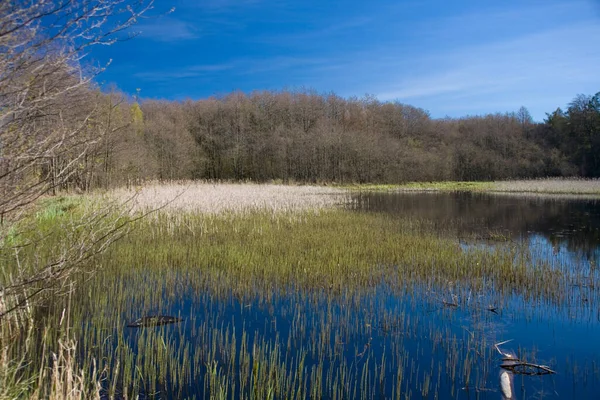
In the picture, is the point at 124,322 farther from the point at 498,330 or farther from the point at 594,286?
the point at 594,286

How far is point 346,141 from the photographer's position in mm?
42344

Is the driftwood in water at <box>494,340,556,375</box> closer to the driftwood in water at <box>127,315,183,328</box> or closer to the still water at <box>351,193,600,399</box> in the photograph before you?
the still water at <box>351,193,600,399</box>


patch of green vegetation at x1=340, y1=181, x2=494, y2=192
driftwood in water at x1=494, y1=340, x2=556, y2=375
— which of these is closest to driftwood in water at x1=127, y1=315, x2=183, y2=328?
driftwood in water at x1=494, y1=340, x2=556, y2=375

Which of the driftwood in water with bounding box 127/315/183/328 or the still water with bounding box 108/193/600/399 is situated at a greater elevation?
the driftwood in water with bounding box 127/315/183/328

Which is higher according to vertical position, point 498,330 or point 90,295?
point 90,295

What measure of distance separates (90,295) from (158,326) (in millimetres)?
1433

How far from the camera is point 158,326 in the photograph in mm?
4508

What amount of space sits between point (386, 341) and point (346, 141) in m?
39.0

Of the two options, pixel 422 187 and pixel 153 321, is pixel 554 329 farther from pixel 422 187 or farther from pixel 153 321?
pixel 422 187

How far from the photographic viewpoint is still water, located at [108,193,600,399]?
11.1 ft

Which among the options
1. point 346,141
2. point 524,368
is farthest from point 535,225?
point 346,141

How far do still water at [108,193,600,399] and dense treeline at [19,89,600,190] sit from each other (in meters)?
34.4

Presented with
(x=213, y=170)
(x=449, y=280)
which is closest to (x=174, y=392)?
(x=449, y=280)

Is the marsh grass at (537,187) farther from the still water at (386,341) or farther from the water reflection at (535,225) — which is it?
the still water at (386,341)
